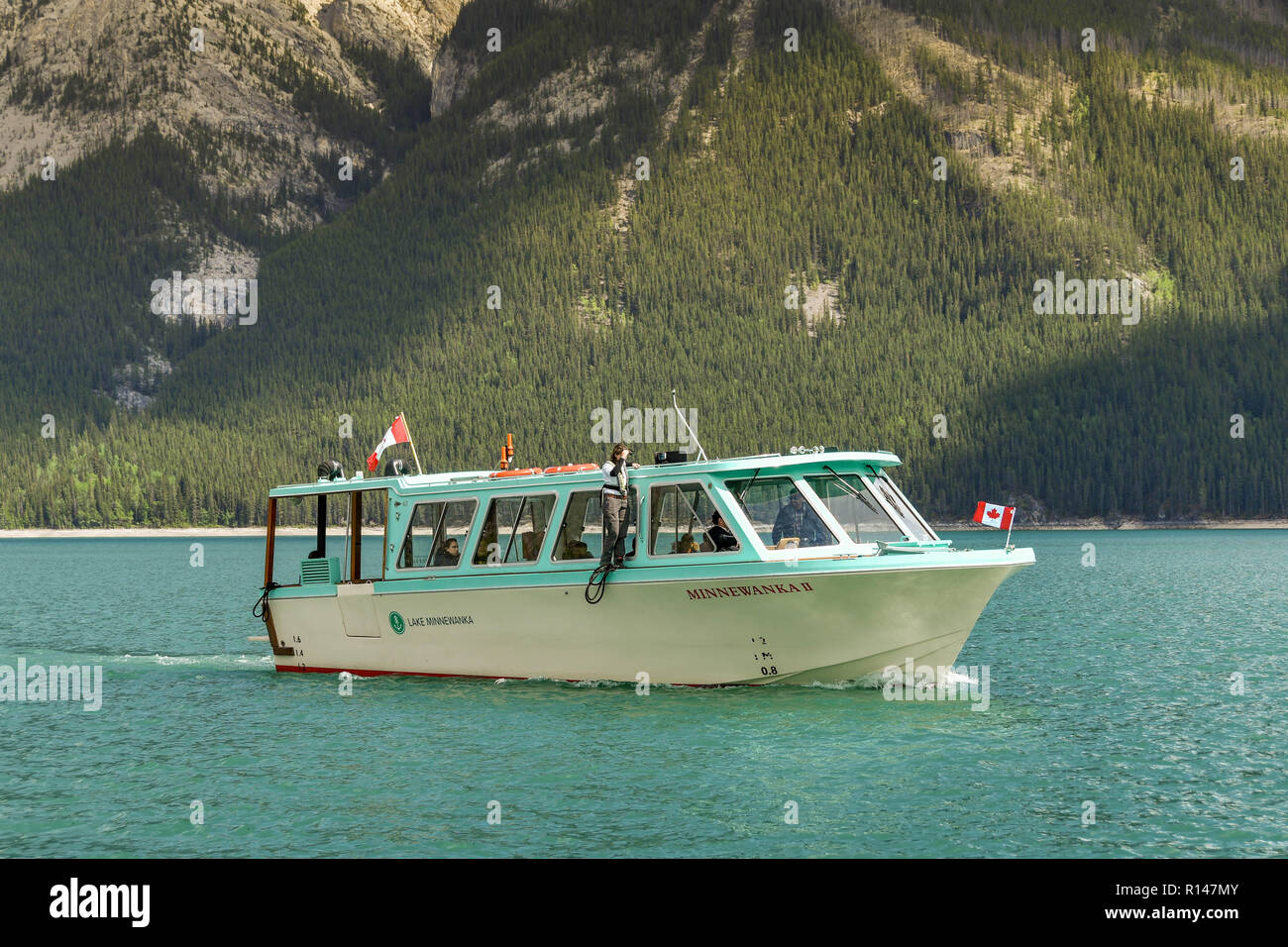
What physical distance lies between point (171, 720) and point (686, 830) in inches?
481

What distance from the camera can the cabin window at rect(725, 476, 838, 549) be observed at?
72.2 feet

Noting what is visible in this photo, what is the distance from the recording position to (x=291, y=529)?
174m

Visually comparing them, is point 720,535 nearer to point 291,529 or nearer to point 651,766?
point 651,766

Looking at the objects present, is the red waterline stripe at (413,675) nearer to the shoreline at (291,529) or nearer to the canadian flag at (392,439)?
the canadian flag at (392,439)

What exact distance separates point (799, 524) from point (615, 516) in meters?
3.11

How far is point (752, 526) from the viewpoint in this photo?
72.4 ft

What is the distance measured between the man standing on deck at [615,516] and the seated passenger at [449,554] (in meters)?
3.46

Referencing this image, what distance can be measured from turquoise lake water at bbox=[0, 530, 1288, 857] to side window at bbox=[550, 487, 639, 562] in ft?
8.03

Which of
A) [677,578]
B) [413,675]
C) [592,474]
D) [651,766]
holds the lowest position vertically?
[651,766]

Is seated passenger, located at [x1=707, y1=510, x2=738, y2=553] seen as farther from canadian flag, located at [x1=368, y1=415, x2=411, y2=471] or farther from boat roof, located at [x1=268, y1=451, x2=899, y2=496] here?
canadian flag, located at [x1=368, y1=415, x2=411, y2=471]

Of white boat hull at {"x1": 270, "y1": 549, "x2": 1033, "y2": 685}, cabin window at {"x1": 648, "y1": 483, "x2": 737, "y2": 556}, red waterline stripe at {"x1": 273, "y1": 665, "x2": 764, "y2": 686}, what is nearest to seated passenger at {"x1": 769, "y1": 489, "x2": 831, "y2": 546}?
white boat hull at {"x1": 270, "y1": 549, "x2": 1033, "y2": 685}

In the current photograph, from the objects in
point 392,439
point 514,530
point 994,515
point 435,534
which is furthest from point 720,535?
point 392,439

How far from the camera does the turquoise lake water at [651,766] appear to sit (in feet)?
51.5

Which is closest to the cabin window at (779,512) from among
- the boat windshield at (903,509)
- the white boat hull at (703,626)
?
the white boat hull at (703,626)
